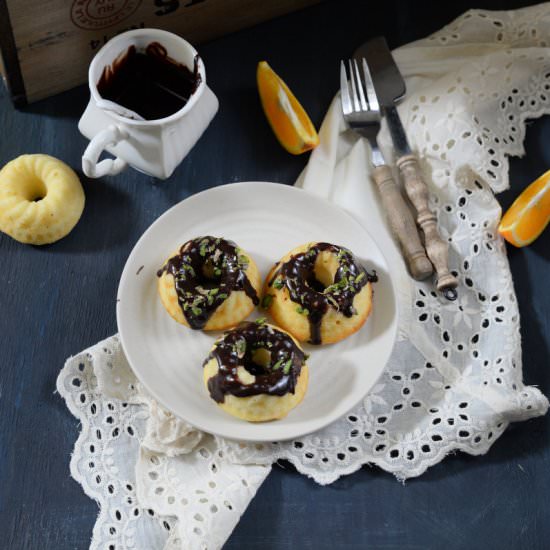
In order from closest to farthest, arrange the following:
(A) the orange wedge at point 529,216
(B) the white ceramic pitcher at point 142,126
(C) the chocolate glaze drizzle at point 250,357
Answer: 1. (C) the chocolate glaze drizzle at point 250,357
2. (B) the white ceramic pitcher at point 142,126
3. (A) the orange wedge at point 529,216

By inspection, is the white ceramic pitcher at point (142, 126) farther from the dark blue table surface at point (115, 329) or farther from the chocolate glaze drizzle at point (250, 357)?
the chocolate glaze drizzle at point (250, 357)

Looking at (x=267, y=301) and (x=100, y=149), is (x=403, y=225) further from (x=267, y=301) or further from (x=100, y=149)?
(x=100, y=149)

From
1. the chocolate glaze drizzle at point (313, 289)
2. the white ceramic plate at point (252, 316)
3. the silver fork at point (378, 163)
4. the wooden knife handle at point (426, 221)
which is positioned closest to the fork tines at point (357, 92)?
the silver fork at point (378, 163)

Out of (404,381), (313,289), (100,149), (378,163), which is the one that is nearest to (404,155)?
(378,163)

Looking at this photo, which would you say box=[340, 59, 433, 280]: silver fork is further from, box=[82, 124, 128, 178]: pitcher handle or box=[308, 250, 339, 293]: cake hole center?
box=[82, 124, 128, 178]: pitcher handle

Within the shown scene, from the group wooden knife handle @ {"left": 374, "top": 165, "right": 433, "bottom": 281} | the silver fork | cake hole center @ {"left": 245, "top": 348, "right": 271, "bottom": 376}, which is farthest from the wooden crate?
cake hole center @ {"left": 245, "top": 348, "right": 271, "bottom": 376}

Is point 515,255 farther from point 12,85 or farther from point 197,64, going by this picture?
point 12,85

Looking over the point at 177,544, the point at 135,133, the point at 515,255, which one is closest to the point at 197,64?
the point at 135,133
